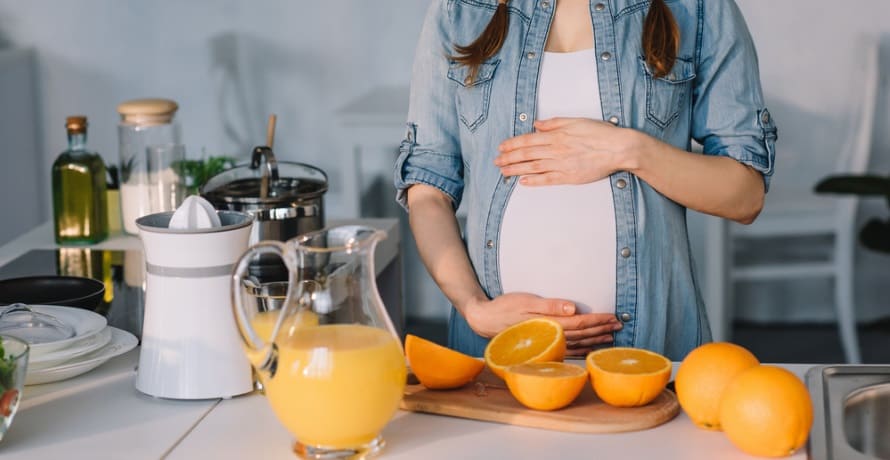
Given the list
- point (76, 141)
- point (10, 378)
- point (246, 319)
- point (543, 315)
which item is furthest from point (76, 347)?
point (76, 141)

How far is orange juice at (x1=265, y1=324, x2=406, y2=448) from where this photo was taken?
101 cm

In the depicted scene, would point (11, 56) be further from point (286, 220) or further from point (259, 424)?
point (259, 424)

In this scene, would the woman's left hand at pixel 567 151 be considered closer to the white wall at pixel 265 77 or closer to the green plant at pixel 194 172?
the green plant at pixel 194 172

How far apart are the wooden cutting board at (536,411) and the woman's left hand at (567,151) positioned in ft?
1.36

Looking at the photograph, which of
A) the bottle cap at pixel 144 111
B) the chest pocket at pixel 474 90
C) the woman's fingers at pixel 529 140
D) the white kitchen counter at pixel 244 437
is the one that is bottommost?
the white kitchen counter at pixel 244 437

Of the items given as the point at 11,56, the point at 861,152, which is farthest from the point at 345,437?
the point at 11,56

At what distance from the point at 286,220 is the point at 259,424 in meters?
0.65

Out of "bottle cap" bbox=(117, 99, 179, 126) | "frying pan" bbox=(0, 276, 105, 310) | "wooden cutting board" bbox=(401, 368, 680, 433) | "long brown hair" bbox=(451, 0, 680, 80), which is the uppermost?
"long brown hair" bbox=(451, 0, 680, 80)

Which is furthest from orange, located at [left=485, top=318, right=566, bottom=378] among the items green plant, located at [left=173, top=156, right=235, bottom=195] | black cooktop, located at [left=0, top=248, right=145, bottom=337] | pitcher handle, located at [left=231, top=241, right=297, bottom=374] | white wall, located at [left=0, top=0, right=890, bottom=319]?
white wall, located at [left=0, top=0, right=890, bottom=319]

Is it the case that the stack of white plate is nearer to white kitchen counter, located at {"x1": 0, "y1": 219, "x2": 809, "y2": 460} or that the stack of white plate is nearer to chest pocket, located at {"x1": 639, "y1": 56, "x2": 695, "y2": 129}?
white kitchen counter, located at {"x1": 0, "y1": 219, "x2": 809, "y2": 460}

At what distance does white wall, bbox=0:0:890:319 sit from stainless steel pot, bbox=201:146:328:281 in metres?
2.10

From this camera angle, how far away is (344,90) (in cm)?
402

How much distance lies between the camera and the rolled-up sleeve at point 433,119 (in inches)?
65.1

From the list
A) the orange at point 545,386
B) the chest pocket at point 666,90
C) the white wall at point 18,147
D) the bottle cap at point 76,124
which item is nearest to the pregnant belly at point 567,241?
the chest pocket at point 666,90
